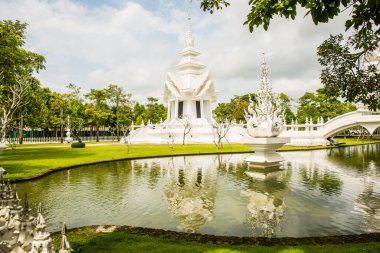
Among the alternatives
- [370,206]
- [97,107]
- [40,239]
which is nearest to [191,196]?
[370,206]

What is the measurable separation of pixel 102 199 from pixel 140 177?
14.3ft

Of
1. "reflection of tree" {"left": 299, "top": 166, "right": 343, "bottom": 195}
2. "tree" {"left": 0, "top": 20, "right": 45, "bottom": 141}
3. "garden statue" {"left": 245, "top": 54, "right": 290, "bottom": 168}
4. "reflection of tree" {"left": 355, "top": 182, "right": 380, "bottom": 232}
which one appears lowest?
"reflection of tree" {"left": 355, "top": 182, "right": 380, "bottom": 232}

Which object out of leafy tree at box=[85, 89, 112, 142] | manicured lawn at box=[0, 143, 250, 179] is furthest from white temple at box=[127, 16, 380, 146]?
leafy tree at box=[85, 89, 112, 142]

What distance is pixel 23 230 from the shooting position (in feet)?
14.9

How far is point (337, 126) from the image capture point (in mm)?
34375

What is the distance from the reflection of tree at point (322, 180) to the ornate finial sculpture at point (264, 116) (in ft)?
8.91

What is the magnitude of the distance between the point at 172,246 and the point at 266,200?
4905 mm

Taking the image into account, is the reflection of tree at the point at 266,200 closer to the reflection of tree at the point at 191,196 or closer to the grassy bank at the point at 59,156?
the reflection of tree at the point at 191,196

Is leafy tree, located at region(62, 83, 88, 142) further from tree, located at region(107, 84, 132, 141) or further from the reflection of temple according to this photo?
the reflection of temple

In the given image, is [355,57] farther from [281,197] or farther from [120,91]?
[120,91]

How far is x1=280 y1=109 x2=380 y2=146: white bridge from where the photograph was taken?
32.7 m

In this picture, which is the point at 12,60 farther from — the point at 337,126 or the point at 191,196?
the point at 337,126

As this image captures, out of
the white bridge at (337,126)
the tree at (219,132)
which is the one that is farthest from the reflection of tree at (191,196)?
the white bridge at (337,126)

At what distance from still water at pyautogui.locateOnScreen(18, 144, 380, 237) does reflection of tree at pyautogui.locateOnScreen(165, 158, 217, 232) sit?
26mm
